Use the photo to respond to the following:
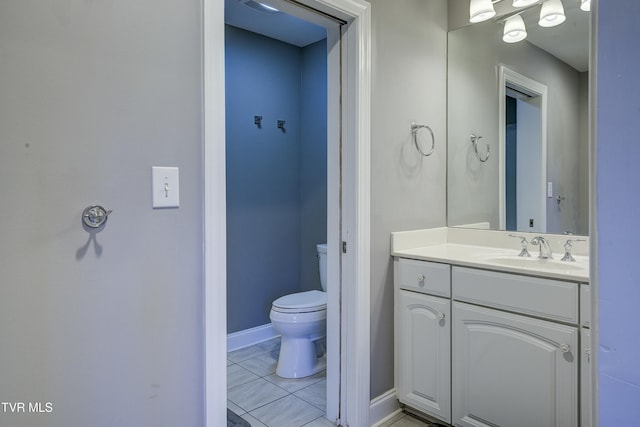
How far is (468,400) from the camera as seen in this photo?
1671mm

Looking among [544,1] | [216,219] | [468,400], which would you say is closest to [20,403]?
[216,219]

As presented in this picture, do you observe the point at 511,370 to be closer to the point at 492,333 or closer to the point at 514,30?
the point at 492,333

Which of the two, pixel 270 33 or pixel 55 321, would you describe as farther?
pixel 270 33

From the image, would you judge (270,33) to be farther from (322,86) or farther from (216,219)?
(216,219)

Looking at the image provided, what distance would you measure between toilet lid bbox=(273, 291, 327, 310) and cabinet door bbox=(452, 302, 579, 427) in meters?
0.91

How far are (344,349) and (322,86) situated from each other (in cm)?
198

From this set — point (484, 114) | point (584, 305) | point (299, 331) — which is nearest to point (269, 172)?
point (299, 331)

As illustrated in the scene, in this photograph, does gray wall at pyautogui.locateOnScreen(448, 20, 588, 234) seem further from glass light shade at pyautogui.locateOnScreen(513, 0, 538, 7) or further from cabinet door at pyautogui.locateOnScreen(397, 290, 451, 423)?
cabinet door at pyautogui.locateOnScreen(397, 290, 451, 423)

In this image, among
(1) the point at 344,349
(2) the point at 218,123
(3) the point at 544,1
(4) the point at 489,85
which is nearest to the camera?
(2) the point at 218,123

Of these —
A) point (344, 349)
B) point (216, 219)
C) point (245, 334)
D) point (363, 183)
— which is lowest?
point (245, 334)

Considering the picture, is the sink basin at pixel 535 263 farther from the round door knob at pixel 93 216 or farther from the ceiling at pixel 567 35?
the round door knob at pixel 93 216

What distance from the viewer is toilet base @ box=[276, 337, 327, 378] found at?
2385mm

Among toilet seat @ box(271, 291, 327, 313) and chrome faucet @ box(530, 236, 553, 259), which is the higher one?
chrome faucet @ box(530, 236, 553, 259)

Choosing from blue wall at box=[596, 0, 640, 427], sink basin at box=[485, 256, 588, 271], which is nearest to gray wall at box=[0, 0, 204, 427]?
blue wall at box=[596, 0, 640, 427]
